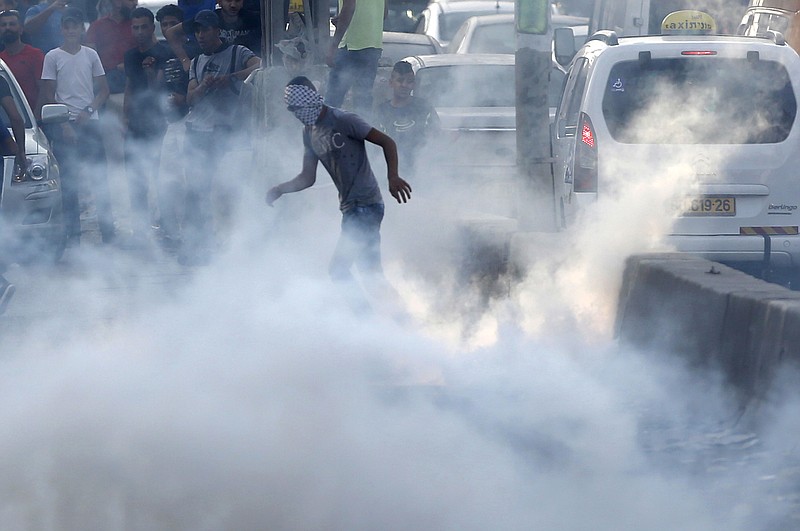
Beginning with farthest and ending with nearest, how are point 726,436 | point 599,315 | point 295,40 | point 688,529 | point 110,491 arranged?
point 295,40 < point 599,315 < point 726,436 < point 110,491 < point 688,529

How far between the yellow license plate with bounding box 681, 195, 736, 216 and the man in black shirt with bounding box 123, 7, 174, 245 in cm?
455

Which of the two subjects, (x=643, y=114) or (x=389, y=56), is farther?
(x=389, y=56)

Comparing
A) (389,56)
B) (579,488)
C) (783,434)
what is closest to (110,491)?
(579,488)

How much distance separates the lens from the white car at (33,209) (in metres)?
9.66

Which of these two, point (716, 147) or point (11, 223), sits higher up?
point (716, 147)

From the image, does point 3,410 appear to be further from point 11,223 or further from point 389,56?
point 389,56

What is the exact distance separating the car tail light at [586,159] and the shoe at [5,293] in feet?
11.0

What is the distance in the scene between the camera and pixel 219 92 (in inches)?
421

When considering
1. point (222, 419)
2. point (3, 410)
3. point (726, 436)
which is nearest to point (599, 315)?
point (726, 436)

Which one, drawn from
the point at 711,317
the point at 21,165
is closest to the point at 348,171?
the point at 711,317

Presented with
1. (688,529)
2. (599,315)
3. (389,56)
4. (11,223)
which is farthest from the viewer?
(389,56)

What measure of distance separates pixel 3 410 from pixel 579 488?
2.00 metres

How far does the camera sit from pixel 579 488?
15.3 ft

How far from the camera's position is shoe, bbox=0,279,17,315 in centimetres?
800
